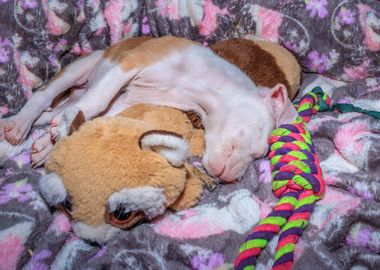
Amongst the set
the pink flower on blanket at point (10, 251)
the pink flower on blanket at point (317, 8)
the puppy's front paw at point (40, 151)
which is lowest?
the pink flower on blanket at point (10, 251)

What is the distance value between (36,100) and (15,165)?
0.33 meters

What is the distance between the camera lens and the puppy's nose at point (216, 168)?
4.57 ft

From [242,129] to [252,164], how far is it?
0.12 m

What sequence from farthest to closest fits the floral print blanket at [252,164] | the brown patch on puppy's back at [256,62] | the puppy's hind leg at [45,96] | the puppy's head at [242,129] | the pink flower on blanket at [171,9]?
1. the pink flower on blanket at [171,9]
2. the brown patch on puppy's back at [256,62]
3. the puppy's hind leg at [45,96]
4. the puppy's head at [242,129]
5. the floral print blanket at [252,164]

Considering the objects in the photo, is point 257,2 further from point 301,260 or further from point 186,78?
point 301,260

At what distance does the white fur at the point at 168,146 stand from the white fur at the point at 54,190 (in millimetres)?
231

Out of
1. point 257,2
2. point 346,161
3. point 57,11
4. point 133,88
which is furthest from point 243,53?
point 57,11

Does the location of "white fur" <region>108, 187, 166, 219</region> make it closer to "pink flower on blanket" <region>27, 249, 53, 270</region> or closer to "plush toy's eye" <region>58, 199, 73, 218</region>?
"plush toy's eye" <region>58, 199, 73, 218</region>

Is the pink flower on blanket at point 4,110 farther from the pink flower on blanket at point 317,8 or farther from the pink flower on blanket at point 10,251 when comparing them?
the pink flower on blanket at point 317,8

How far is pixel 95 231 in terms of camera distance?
1.17m

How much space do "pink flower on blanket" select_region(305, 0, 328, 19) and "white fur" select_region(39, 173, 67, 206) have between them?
129cm

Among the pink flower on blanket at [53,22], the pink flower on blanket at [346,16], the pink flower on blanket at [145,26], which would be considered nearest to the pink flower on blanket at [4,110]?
the pink flower on blanket at [53,22]

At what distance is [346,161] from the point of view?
1.49 meters

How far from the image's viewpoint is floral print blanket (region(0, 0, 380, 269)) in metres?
1.20
